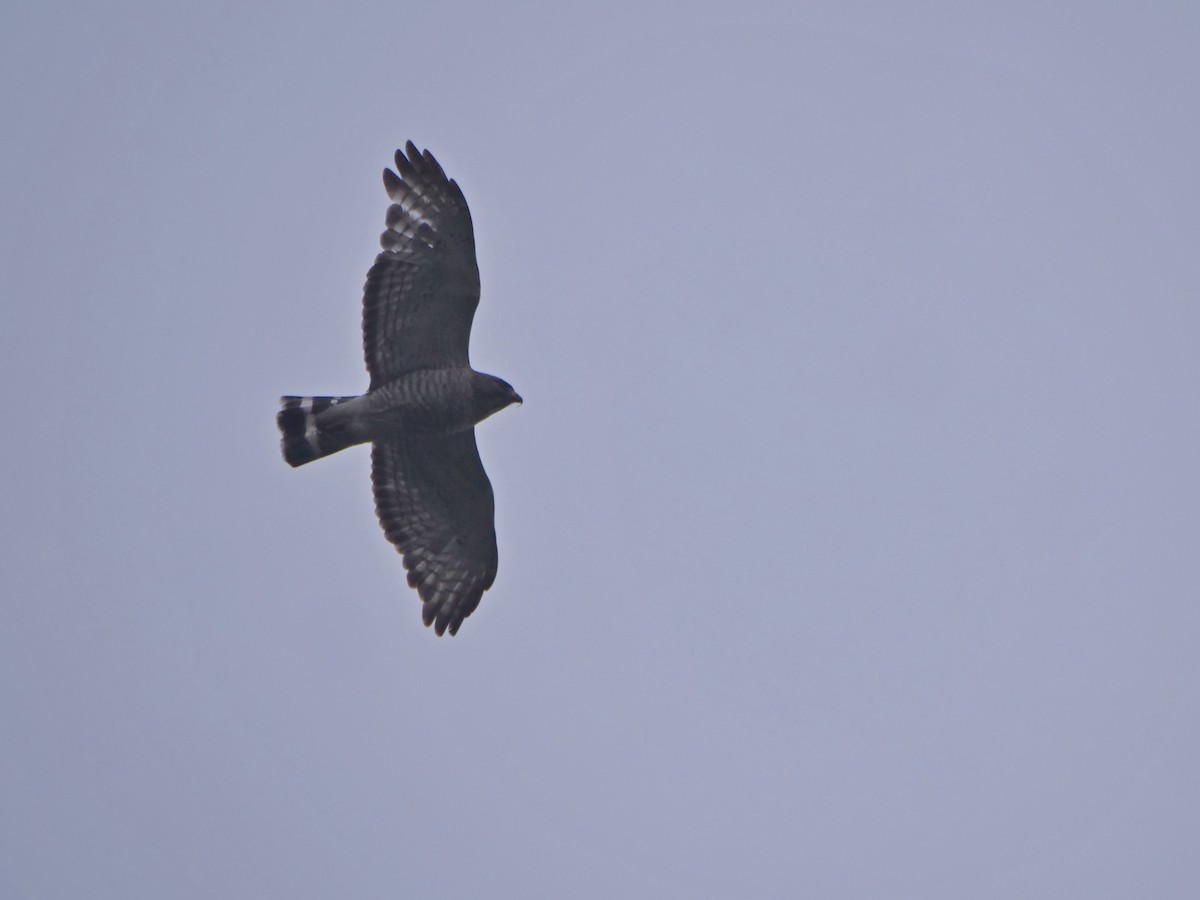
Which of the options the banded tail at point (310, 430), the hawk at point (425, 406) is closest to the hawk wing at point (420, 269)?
the hawk at point (425, 406)

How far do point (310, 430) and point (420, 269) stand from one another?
1.97m

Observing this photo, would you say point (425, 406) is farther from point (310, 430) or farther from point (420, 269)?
point (420, 269)

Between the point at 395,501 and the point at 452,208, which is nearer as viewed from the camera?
the point at 452,208

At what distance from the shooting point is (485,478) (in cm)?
1703

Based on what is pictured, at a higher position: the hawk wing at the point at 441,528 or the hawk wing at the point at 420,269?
the hawk wing at the point at 420,269

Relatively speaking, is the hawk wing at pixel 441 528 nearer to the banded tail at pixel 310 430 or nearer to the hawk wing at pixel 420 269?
the banded tail at pixel 310 430

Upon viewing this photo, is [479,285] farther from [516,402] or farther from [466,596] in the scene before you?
[466,596]

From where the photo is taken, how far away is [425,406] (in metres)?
16.2

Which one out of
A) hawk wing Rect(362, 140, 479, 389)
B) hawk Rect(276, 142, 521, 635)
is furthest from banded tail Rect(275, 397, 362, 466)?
hawk wing Rect(362, 140, 479, 389)

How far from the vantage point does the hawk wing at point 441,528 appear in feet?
55.9

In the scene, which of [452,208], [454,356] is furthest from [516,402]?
[452,208]

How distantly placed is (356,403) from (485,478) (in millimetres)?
1606

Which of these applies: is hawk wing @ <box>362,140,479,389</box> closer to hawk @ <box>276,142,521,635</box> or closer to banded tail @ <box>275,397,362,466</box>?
hawk @ <box>276,142,521,635</box>

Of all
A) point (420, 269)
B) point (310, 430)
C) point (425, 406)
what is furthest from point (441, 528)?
point (420, 269)
